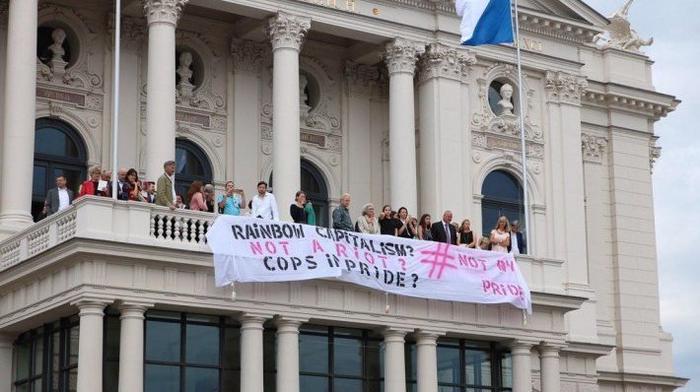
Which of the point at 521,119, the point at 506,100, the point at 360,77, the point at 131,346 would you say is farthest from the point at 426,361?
the point at 506,100

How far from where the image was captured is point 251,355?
3788 centimetres

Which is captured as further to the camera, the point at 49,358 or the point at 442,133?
the point at 442,133

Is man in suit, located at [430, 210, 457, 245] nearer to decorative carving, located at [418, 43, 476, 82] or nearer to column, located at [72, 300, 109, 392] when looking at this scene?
decorative carving, located at [418, 43, 476, 82]

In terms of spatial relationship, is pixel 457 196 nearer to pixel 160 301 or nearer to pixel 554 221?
pixel 554 221

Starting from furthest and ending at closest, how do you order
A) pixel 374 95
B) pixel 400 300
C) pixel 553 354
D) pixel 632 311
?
pixel 632 311, pixel 374 95, pixel 553 354, pixel 400 300

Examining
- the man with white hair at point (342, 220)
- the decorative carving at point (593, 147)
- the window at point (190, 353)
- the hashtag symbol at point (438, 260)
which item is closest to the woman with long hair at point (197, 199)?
the window at point (190, 353)

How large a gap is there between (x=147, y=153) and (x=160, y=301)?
24.3ft

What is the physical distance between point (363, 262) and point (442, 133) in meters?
10.5

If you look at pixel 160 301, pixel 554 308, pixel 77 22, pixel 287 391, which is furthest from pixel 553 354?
pixel 77 22

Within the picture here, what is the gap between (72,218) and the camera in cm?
3716

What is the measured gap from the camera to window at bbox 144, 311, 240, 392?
122 feet

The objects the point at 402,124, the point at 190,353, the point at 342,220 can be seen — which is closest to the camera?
the point at 190,353

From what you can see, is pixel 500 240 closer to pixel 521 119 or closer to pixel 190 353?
pixel 521 119

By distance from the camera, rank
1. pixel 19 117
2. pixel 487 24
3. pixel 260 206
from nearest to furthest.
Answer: pixel 260 206 < pixel 19 117 < pixel 487 24
